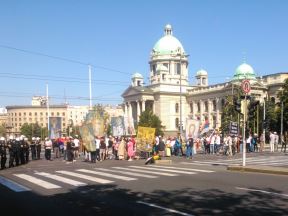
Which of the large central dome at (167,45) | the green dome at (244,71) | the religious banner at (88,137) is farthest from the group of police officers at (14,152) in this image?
the large central dome at (167,45)

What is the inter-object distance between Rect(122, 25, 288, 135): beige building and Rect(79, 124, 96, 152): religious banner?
278 feet

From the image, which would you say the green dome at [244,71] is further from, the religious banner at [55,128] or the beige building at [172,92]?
the religious banner at [55,128]

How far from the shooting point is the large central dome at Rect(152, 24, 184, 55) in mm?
137875

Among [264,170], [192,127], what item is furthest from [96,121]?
[264,170]

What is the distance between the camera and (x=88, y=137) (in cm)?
2981

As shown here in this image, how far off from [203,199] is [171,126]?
120628 millimetres

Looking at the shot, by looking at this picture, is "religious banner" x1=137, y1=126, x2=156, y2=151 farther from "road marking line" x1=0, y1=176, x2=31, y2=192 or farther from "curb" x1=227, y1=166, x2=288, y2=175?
"road marking line" x1=0, y1=176, x2=31, y2=192

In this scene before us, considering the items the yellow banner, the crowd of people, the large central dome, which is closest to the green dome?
the large central dome

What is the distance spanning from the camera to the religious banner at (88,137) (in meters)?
28.8

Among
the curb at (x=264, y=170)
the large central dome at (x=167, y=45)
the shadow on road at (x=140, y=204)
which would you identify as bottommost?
the curb at (x=264, y=170)

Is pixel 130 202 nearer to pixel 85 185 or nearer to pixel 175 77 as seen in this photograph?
pixel 85 185

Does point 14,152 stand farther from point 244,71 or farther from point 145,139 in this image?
point 244,71

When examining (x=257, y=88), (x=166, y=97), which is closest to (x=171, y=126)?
(x=166, y=97)

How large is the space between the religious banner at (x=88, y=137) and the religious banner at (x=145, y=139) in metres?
3.61
